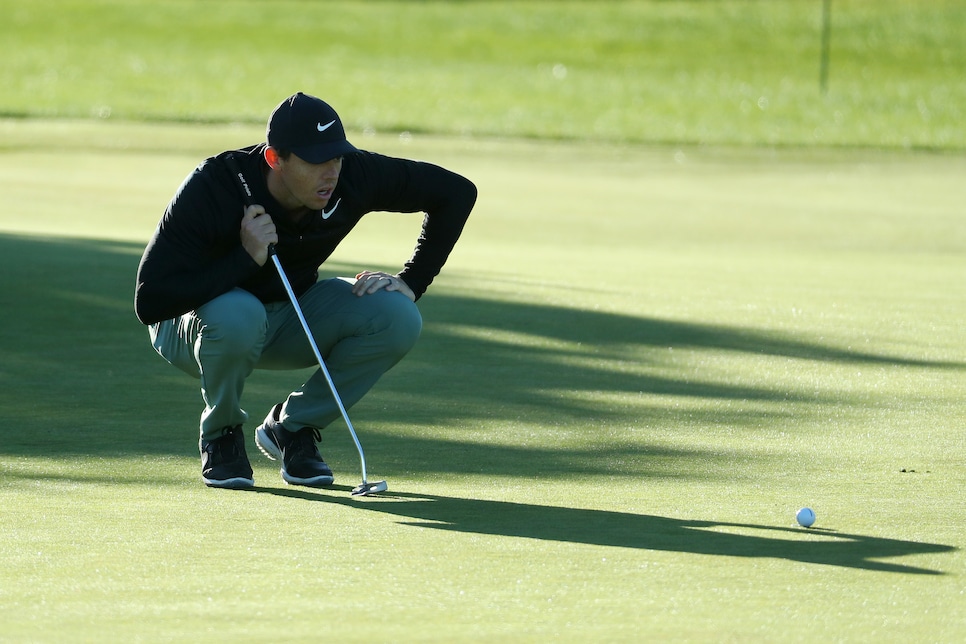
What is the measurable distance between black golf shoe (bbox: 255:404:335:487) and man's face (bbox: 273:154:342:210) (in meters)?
0.69

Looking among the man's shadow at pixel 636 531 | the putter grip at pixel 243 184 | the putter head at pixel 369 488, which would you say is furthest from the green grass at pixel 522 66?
the man's shadow at pixel 636 531

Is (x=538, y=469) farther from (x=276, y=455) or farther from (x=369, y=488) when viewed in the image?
(x=276, y=455)

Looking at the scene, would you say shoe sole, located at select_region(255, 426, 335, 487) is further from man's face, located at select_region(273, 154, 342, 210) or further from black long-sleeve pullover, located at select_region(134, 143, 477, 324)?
man's face, located at select_region(273, 154, 342, 210)

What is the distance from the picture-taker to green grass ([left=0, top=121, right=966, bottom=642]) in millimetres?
3459

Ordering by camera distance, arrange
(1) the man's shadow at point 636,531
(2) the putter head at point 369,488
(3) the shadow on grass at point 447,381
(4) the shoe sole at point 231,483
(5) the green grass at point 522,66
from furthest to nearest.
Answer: (5) the green grass at point 522,66
(3) the shadow on grass at point 447,381
(4) the shoe sole at point 231,483
(2) the putter head at point 369,488
(1) the man's shadow at point 636,531

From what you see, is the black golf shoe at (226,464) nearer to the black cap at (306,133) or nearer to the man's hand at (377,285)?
the man's hand at (377,285)

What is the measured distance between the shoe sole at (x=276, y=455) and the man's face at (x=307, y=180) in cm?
75

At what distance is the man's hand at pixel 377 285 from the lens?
5.08 meters

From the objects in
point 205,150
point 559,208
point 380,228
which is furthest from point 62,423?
point 205,150

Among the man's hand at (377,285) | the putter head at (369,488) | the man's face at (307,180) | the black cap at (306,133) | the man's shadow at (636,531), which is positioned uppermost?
the black cap at (306,133)

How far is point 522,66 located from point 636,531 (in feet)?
112

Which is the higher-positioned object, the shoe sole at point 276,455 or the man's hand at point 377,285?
the man's hand at point 377,285

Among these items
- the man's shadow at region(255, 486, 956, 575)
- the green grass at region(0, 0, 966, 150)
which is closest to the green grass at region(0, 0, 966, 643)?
the man's shadow at region(255, 486, 956, 575)

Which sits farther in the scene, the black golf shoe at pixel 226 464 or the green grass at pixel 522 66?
the green grass at pixel 522 66
